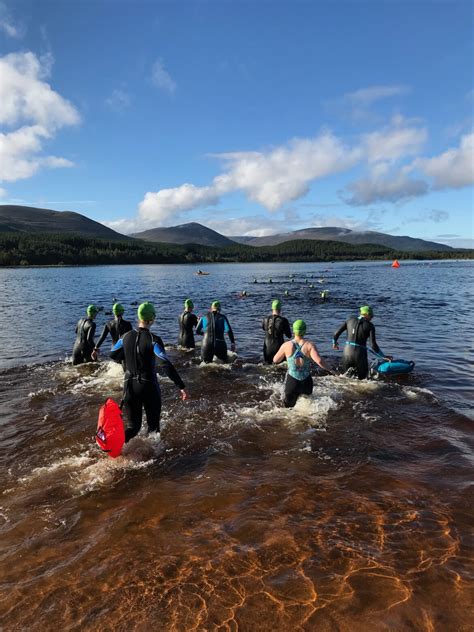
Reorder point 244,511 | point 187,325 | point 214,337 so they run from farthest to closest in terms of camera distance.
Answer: point 187,325
point 214,337
point 244,511

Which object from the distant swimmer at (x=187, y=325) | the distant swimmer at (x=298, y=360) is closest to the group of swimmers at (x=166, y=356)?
the distant swimmer at (x=298, y=360)

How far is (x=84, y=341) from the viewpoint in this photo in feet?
44.9

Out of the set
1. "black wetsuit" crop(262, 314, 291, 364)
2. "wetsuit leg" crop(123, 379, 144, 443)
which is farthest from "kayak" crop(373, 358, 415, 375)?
"wetsuit leg" crop(123, 379, 144, 443)

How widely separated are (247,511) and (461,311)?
26754 mm

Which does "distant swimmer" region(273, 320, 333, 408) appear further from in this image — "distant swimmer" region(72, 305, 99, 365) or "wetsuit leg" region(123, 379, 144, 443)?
"distant swimmer" region(72, 305, 99, 365)

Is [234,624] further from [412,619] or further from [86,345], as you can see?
[86,345]

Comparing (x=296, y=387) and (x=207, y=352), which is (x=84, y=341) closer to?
(x=207, y=352)

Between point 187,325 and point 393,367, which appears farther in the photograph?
point 187,325

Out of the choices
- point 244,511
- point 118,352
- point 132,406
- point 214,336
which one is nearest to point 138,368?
point 118,352

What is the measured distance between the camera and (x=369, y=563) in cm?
472

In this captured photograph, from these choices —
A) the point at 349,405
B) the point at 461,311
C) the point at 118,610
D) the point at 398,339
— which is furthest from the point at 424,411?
the point at 461,311

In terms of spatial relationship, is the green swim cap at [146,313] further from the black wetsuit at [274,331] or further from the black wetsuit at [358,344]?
the black wetsuit at [358,344]

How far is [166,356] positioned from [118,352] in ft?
3.34

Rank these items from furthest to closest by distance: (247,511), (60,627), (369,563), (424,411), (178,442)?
(424,411) < (178,442) < (247,511) < (369,563) < (60,627)
